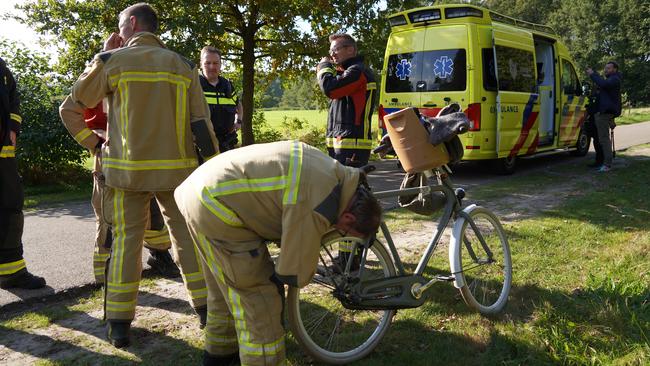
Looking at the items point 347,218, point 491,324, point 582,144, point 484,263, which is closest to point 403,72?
point 582,144

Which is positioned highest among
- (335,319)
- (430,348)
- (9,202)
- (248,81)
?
(248,81)

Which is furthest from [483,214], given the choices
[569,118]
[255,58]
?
[255,58]

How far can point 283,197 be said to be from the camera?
2.20 meters

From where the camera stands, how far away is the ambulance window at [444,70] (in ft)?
29.0

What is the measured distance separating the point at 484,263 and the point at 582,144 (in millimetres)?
10336

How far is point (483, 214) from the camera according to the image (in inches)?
154

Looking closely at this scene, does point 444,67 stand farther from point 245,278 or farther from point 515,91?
point 245,278

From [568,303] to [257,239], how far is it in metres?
2.61

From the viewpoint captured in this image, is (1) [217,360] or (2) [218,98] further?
(2) [218,98]

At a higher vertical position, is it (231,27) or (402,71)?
(231,27)

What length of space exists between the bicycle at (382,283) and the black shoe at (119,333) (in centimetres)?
115

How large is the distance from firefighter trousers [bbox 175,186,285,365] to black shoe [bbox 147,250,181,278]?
2.30 m

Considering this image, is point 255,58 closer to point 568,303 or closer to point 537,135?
point 537,135

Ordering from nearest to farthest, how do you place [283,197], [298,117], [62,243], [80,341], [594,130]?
1. [283,197]
2. [80,341]
3. [62,243]
4. [594,130]
5. [298,117]
